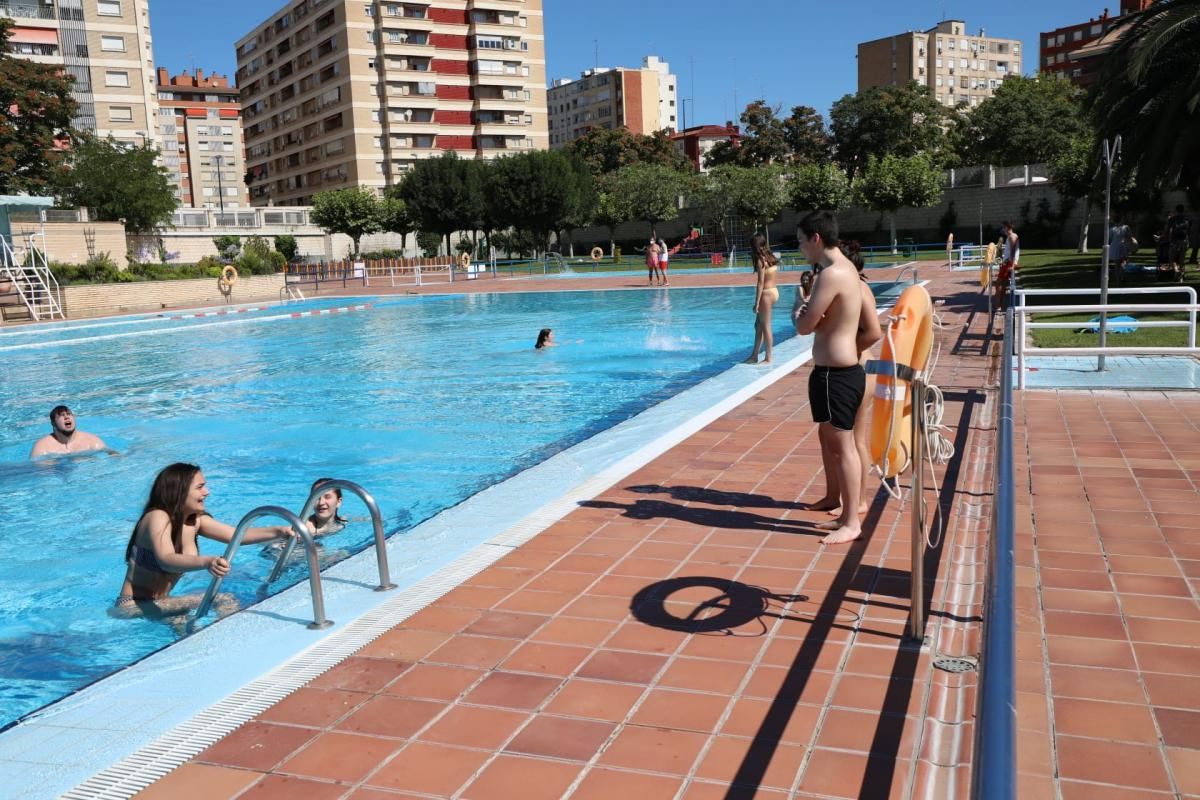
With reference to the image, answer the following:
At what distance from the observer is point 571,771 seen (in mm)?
3174

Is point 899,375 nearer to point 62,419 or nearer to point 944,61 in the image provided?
point 62,419

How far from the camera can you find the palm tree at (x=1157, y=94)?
17.5m

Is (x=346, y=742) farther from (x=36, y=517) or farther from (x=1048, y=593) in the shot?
(x=36, y=517)

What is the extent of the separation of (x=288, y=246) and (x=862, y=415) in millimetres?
67972

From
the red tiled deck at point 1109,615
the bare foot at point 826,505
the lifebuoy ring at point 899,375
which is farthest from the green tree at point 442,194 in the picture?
the lifebuoy ring at point 899,375

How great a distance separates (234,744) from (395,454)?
A: 797cm

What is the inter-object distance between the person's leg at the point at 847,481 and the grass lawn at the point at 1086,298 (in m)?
6.65

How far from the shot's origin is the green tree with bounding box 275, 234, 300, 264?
68000mm

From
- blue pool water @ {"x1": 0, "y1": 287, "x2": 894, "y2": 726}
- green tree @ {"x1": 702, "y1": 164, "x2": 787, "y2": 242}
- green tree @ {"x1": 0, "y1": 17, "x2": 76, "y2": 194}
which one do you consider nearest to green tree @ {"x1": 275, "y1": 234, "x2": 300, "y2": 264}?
green tree @ {"x1": 0, "y1": 17, "x2": 76, "y2": 194}

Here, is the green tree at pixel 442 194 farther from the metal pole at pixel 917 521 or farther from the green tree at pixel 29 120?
the metal pole at pixel 917 521

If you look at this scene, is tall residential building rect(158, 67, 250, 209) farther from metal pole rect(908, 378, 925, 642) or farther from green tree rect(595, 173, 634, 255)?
metal pole rect(908, 378, 925, 642)

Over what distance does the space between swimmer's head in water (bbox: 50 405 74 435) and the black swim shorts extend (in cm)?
851

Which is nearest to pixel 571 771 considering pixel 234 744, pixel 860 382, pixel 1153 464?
pixel 234 744

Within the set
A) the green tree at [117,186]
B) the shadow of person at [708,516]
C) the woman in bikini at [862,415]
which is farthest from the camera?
the green tree at [117,186]
